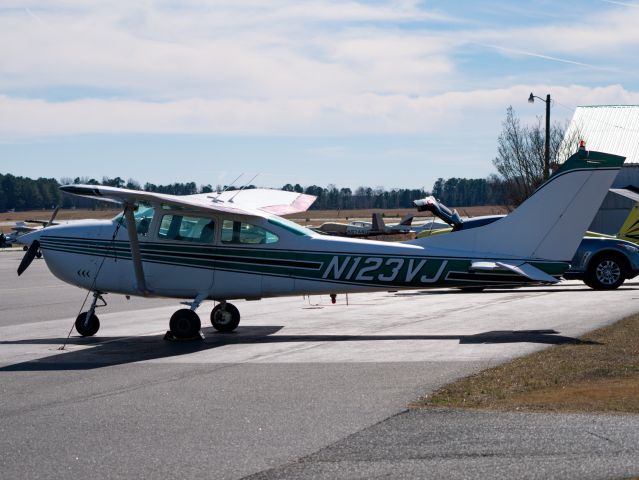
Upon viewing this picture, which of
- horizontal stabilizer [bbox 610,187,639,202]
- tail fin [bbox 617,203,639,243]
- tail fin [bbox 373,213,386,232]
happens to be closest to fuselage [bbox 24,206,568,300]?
tail fin [bbox 617,203,639,243]

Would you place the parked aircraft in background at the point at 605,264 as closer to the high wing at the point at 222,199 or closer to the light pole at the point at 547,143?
the high wing at the point at 222,199

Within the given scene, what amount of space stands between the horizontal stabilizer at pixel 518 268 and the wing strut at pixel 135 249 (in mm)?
5132

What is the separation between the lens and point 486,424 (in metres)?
7.81

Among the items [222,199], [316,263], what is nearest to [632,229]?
[222,199]

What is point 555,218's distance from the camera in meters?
13.9

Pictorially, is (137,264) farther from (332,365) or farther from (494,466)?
(494,466)

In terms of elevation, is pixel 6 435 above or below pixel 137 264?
below

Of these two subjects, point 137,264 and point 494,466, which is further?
point 137,264

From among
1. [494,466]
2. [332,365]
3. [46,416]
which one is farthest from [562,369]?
[46,416]

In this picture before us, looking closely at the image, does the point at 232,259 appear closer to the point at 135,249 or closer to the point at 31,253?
the point at 135,249

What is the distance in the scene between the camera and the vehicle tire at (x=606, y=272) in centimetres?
2284

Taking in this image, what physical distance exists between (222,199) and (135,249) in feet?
9.46

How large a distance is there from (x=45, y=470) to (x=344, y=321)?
34.1 ft

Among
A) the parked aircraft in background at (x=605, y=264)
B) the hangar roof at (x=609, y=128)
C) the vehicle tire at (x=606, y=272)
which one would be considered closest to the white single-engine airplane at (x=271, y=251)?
the parked aircraft in background at (x=605, y=264)
